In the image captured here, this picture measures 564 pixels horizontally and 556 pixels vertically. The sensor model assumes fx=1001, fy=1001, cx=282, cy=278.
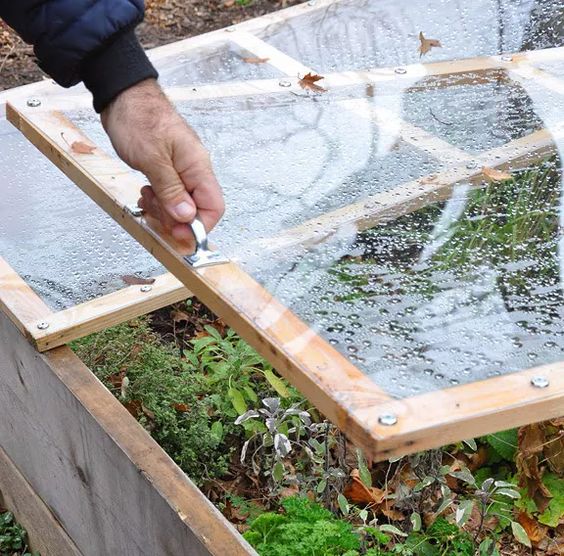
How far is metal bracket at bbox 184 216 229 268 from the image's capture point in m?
1.73

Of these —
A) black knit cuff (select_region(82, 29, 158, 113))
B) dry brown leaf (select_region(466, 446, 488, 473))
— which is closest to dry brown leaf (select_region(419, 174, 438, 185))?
black knit cuff (select_region(82, 29, 158, 113))

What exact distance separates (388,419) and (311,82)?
1527mm

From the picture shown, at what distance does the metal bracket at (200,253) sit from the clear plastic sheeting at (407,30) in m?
1.22

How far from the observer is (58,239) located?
260 cm

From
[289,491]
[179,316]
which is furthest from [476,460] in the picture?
[179,316]

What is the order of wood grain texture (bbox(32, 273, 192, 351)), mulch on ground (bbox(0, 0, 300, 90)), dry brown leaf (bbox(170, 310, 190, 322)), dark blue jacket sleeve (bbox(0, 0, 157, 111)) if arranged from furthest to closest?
mulch on ground (bbox(0, 0, 300, 90)) < dry brown leaf (bbox(170, 310, 190, 322)) < wood grain texture (bbox(32, 273, 192, 351)) < dark blue jacket sleeve (bbox(0, 0, 157, 111))

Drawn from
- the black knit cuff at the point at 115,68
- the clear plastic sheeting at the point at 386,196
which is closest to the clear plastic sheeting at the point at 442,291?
the clear plastic sheeting at the point at 386,196

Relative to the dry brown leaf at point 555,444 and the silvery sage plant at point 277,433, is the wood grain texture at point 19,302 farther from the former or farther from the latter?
the dry brown leaf at point 555,444

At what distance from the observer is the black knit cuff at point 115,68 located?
1765 millimetres

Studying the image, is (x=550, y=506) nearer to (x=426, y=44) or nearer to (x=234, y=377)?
(x=234, y=377)

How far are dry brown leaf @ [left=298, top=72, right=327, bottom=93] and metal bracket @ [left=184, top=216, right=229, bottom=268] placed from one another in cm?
101

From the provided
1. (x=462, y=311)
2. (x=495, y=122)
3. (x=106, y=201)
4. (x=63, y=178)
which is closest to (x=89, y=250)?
(x=63, y=178)

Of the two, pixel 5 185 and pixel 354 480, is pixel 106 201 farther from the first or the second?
pixel 354 480

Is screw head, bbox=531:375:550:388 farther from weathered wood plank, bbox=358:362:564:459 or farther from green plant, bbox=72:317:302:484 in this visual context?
green plant, bbox=72:317:302:484
